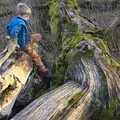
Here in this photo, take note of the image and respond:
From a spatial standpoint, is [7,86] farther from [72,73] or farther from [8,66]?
[72,73]

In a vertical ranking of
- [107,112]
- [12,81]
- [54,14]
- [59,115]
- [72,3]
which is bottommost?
[107,112]

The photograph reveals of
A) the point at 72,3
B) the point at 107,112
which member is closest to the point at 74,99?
the point at 107,112

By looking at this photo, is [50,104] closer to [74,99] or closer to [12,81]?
[74,99]

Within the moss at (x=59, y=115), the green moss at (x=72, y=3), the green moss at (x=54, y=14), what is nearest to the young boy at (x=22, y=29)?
the moss at (x=59, y=115)

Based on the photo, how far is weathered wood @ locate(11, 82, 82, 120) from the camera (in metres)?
4.94

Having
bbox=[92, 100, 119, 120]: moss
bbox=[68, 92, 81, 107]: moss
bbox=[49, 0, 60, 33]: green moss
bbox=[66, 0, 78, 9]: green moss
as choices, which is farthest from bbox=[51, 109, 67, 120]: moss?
bbox=[66, 0, 78, 9]: green moss

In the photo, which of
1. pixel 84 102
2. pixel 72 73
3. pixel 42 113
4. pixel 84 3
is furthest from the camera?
pixel 84 3

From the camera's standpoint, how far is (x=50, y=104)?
205 inches

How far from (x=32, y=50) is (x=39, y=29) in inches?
83.2

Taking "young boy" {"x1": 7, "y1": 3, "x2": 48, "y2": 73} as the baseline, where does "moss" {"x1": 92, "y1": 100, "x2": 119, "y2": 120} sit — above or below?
below

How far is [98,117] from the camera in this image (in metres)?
5.38

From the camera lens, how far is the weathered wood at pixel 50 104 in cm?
494

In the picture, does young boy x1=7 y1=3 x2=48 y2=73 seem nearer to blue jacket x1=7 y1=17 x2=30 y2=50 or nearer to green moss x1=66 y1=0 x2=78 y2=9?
blue jacket x1=7 y1=17 x2=30 y2=50

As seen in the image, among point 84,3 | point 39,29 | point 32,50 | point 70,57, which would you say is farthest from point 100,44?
point 84,3
